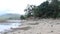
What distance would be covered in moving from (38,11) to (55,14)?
1.89 m

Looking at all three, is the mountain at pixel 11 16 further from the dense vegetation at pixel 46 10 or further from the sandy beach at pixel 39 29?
the sandy beach at pixel 39 29

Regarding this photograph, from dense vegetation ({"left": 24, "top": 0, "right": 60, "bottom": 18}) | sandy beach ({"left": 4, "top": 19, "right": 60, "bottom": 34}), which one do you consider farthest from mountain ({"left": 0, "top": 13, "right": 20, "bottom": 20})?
sandy beach ({"left": 4, "top": 19, "right": 60, "bottom": 34})

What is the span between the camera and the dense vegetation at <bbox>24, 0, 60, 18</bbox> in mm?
18578

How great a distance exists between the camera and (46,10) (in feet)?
62.3

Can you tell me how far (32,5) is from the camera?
65.3ft

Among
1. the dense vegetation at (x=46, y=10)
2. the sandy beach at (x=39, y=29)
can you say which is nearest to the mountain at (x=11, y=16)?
the dense vegetation at (x=46, y=10)

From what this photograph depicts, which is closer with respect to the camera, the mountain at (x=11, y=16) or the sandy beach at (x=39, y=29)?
the sandy beach at (x=39, y=29)

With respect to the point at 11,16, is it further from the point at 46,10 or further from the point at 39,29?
the point at 39,29

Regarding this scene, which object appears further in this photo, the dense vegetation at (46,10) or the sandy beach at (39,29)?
the dense vegetation at (46,10)

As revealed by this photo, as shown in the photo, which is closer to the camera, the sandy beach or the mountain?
the sandy beach

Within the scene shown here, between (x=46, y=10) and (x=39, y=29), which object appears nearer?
(x=39, y=29)

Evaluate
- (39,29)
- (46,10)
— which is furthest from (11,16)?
(39,29)

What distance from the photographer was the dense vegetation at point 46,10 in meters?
18.6

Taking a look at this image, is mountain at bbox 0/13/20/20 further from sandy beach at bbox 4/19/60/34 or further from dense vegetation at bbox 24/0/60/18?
sandy beach at bbox 4/19/60/34
